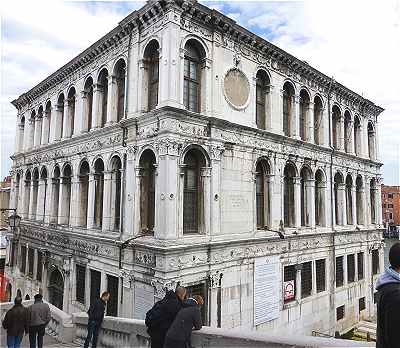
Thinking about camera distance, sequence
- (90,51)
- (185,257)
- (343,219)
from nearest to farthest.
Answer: (185,257) < (90,51) < (343,219)

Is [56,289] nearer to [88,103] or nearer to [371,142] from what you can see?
[88,103]

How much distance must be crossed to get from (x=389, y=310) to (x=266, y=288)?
1440 centimetres

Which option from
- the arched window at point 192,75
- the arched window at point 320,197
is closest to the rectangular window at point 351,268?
the arched window at point 320,197

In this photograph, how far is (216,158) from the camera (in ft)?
49.0

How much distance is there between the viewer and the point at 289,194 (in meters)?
19.4

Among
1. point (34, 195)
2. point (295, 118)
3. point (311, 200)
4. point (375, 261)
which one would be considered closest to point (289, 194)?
point (311, 200)

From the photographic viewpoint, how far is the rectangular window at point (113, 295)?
606 inches

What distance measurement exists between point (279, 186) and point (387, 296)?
1535 centimetres

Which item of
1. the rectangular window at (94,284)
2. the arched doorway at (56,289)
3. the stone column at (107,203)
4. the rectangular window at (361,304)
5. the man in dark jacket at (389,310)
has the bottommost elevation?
the rectangular window at (361,304)

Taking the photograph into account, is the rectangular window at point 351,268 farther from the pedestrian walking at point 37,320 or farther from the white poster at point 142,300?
the pedestrian walking at point 37,320

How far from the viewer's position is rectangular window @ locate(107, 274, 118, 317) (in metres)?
15.4

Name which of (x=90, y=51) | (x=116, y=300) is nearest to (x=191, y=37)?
(x=90, y=51)

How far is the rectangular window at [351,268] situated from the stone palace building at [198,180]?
Answer: 0.43 feet

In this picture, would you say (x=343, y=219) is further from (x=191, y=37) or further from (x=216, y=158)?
(x=191, y=37)
